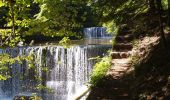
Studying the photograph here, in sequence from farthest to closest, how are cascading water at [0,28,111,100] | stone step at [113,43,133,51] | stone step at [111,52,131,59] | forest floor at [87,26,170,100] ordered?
cascading water at [0,28,111,100], stone step at [113,43,133,51], stone step at [111,52,131,59], forest floor at [87,26,170,100]

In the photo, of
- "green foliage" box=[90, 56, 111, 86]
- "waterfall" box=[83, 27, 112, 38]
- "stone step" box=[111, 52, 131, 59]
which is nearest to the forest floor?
"stone step" box=[111, 52, 131, 59]

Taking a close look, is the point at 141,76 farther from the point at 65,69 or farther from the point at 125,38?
the point at 65,69

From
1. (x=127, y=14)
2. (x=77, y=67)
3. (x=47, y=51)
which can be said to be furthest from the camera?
(x=47, y=51)

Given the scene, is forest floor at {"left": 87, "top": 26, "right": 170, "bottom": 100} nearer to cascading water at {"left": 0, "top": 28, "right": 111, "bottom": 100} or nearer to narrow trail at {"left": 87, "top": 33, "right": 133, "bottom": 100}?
narrow trail at {"left": 87, "top": 33, "right": 133, "bottom": 100}

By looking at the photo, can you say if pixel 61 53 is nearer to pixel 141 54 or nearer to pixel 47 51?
pixel 47 51

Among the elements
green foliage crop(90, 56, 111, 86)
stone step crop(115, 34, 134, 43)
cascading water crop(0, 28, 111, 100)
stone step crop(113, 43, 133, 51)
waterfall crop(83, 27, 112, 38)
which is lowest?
cascading water crop(0, 28, 111, 100)

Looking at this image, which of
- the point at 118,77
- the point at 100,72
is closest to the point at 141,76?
the point at 118,77

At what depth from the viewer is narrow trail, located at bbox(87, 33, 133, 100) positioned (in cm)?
859

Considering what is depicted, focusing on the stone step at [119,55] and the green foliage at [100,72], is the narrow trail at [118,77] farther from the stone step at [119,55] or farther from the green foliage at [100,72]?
the green foliage at [100,72]

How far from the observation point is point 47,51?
19.2 metres

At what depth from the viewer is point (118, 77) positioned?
9453mm

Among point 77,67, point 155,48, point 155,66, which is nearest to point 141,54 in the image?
point 155,48

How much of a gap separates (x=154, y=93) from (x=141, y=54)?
2.62 m

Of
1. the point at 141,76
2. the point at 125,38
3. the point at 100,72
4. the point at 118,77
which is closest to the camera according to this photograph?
the point at 141,76
